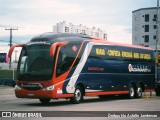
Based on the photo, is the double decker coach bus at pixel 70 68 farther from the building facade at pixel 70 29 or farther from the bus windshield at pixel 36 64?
the building facade at pixel 70 29

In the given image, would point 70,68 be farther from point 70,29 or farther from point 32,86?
point 70,29

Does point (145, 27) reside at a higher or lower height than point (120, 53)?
higher

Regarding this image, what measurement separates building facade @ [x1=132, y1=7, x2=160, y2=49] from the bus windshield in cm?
7612

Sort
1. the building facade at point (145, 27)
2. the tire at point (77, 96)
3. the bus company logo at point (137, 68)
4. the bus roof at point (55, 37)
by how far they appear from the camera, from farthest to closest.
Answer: the building facade at point (145, 27) < the bus company logo at point (137, 68) < the tire at point (77, 96) < the bus roof at point (55, 37)

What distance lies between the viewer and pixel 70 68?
2053 centimetres

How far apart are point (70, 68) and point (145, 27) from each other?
78.1m

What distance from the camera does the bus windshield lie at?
19.5 meters

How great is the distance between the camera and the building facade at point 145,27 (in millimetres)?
95000

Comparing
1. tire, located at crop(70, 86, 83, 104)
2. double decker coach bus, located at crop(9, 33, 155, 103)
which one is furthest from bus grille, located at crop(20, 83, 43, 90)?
tire, located at crop(70, 86, 83, 104)

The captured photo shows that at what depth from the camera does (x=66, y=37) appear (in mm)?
20875

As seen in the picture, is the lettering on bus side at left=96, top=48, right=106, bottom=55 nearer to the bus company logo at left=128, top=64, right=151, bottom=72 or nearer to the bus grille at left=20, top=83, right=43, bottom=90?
the bus company logo at left=128, top=64, right=151, bottom=72

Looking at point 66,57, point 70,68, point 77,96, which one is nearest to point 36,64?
point 66,57

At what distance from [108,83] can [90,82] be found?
220cm

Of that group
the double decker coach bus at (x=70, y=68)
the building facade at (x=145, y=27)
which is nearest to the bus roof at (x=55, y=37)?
the double decker coach bus at (x=70, y=68)
